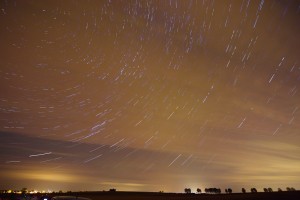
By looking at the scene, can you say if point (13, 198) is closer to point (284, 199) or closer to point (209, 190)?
point (284, 199)

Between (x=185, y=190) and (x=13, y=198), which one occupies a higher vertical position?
(x=185, y=190)

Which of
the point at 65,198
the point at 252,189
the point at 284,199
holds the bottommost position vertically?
the point at 65,198

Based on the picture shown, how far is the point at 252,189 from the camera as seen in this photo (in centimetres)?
7106

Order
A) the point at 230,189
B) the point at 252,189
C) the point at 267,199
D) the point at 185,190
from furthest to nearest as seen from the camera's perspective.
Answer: the point at 185,190, the point at 230,189, the point at 252,189, the point at 267,199

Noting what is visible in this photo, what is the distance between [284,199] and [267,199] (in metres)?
2.41

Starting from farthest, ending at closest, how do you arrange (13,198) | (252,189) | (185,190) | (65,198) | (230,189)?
1. (185,190)
2. (230,189)
3. (252,189)
4. (13,198)
5. (65,198)

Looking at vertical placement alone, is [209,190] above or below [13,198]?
above

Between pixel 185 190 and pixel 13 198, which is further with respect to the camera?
pixel 185 190

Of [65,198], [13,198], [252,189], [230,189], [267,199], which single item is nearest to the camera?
[65,198]

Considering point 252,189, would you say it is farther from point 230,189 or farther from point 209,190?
point 209,190

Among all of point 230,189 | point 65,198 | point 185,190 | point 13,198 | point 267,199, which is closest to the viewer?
point 65,198

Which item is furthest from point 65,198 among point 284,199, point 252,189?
point 252,189

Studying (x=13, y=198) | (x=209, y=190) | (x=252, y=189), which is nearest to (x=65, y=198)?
(x=13, y=198)

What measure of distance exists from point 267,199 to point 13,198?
2755 centimetres
